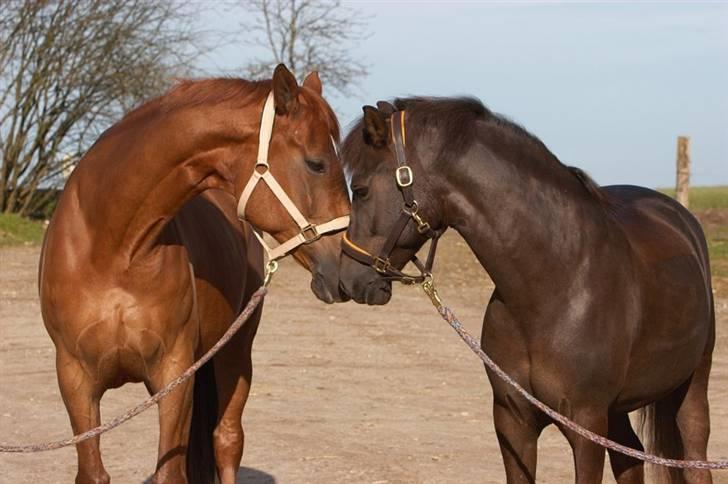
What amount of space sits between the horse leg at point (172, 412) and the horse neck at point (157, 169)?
45 cm

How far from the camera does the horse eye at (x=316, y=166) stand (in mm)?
4746

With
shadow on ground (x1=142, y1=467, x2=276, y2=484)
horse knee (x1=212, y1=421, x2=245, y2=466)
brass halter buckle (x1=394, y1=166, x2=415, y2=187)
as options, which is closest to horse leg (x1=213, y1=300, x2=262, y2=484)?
horse knee (x1=212, y1=421, x2=245, y2=466)

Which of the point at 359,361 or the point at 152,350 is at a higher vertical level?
the point at 152,350

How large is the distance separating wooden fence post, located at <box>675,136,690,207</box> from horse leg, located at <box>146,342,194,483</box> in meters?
17.6

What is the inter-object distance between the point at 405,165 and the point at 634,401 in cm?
142

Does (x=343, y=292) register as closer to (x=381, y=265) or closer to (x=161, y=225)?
(x=381, y=265)

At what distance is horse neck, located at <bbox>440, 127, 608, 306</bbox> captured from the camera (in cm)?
491

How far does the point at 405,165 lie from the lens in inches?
191

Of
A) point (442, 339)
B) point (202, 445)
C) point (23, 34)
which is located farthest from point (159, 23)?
point (202, 445)

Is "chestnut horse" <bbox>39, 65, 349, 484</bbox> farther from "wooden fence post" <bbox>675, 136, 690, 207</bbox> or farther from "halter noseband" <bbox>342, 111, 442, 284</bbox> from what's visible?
"wooden fence post" <bbox>675, 136, 690, 207</bbox>

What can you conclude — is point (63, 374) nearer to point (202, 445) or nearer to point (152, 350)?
point (152, 350)

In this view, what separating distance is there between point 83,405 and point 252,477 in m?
2.16

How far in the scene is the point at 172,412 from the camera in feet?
16.7

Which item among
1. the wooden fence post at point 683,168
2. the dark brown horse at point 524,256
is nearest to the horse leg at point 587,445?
the dark brown horse at point 524,256
